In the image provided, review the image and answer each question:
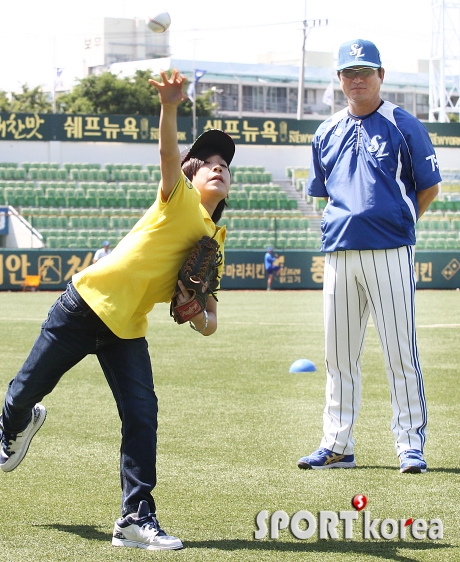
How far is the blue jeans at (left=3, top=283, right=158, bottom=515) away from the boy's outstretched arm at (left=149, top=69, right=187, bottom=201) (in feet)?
2.31

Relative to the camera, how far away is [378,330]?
5254 mm

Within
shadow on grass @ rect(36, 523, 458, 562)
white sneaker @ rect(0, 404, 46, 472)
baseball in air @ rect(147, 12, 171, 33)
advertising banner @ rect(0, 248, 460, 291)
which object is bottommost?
advertising banner @ rect(0, 248, 460, 291)

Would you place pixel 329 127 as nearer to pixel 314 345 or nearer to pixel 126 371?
pixel 126 371

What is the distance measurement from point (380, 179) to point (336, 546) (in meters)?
2.20

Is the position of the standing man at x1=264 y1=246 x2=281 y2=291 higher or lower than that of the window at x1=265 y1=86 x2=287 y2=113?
lower

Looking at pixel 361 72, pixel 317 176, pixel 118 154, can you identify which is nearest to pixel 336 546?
pixel 317 176

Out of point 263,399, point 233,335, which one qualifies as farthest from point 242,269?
point 263,399

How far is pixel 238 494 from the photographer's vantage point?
14.9 ft

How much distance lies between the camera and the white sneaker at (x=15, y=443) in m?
4.28

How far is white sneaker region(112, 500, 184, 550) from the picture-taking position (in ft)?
12.1

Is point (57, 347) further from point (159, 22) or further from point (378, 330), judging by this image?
point (159, 22)

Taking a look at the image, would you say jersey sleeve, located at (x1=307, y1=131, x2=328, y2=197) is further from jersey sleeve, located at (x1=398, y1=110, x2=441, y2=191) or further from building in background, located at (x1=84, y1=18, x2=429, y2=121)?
building in background, located at (x1=84, y1=18, x2=429, y2=121)

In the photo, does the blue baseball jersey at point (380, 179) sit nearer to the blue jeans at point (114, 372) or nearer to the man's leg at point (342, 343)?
the man's leg at point (342, 343)

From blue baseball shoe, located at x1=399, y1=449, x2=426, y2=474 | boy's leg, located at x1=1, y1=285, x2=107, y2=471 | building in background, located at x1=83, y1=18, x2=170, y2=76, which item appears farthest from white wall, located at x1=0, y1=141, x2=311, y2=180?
building in background, located at x1=83, y1=18, x2=170, y2=76
